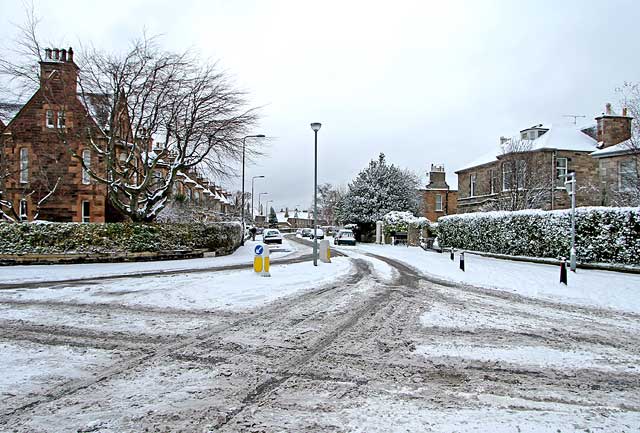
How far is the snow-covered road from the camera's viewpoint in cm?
413

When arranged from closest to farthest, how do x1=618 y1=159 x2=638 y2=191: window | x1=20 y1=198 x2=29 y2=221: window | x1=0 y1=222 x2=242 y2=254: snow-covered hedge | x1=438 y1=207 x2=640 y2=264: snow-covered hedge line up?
x1=438 y1=207 x2=640 y2=264: snow-covered hedge < x1=0 y1=222 x2=242 y2=254: snow-covered hedge < x1=618 y1=159 x2=638 y2=191: window < x1=20 y1=198 x2=29 y2=221: window

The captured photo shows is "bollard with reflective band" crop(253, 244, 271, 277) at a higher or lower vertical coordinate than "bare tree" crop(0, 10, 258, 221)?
lower

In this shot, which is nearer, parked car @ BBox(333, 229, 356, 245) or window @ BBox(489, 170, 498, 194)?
parked car @ BBox(333, 229, 356, 245)

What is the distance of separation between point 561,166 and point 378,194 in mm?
16690

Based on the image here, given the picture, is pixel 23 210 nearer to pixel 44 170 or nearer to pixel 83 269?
pixel 44 170

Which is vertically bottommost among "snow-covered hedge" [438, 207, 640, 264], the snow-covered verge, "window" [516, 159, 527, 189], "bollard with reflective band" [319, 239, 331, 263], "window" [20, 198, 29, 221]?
the snow-covered verge

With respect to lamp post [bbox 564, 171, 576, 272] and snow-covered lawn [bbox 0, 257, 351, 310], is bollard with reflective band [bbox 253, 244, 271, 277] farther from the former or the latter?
lamp post [bbox 564, 171, 576, 272]

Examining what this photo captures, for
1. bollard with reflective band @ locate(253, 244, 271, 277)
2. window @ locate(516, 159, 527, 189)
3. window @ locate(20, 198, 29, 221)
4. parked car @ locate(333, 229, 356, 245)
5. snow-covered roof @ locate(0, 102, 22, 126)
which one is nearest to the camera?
bollard with reflective band @ locate(253, 244, 271, 277)

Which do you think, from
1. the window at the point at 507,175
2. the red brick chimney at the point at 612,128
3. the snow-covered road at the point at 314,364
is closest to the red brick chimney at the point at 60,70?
the snow-covered road at the point at 314,364

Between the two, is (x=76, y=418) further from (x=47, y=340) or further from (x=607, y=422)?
(x=607, y=422)

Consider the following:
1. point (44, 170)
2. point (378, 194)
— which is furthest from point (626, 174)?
point (44, 170)

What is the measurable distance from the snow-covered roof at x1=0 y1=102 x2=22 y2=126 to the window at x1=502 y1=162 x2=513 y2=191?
32.9 meters

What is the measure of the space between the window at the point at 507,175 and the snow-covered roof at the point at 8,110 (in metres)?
32.9

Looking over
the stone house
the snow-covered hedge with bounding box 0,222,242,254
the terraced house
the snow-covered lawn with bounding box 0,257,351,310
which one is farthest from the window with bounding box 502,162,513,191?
the snow-covered hedge with bounding box 0,222,242,254
